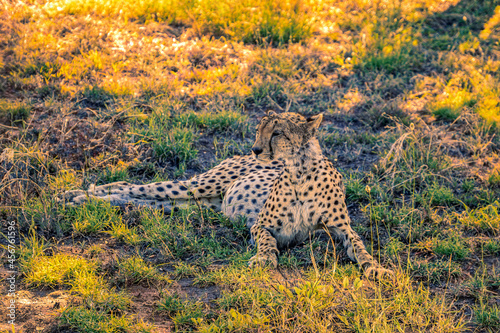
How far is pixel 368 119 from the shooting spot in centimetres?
582

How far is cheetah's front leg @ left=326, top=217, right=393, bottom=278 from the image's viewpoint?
3.35 m

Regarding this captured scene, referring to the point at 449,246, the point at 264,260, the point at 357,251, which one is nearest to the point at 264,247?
the point at 264,260

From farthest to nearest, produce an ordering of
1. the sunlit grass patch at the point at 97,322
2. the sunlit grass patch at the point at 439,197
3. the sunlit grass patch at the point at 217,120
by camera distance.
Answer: the sunlit grass patch at the point at 217,120 < the sunlit grass patch at the point at 439,197 < the sunlit grass patch at the point at 97,322

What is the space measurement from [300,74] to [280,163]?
220cm

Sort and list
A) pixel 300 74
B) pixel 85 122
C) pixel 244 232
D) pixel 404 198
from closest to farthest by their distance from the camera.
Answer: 1. pixel 244 232
2. pixel 404 198
3. pixel 85 122
4. pixel 300 74

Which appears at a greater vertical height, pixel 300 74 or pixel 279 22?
pixel 279 22

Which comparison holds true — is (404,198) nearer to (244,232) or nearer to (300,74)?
(244,232)

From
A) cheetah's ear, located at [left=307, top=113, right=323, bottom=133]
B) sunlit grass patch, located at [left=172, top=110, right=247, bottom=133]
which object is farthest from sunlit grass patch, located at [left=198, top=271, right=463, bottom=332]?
sunlit grass patch, located at [left=172, top=110, right=247, bottom=133]

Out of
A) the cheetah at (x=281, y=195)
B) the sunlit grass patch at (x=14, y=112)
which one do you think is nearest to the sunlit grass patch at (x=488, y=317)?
the cheetah at (x=281, y=195)

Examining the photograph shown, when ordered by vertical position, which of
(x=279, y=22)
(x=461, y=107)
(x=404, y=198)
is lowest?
(x=404, y=198)

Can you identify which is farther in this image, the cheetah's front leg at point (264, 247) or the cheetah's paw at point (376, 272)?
the cheetah's front leg at point (264, 247)

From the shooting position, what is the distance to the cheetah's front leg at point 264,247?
345 centimetres

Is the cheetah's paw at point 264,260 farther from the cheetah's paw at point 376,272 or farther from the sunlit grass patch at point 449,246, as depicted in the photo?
the sunlit grass patch at point 449,246

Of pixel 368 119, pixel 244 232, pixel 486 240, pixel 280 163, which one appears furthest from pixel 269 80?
pixel 486 240
